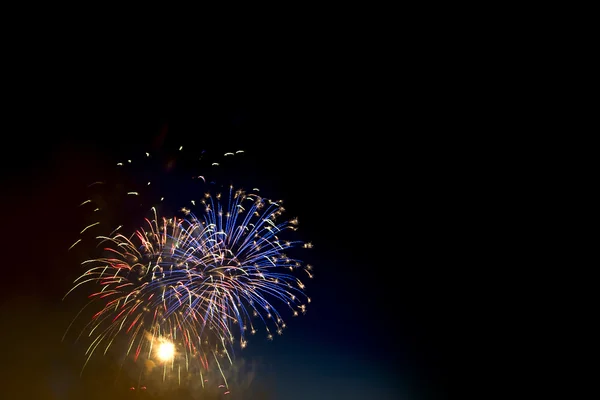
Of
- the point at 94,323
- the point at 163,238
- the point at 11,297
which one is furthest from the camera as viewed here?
the point at 94,323

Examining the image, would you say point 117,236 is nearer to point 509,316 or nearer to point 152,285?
point 152,285

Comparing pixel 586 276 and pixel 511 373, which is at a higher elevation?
pixel 586 276

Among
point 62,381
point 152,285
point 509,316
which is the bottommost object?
point 62,381

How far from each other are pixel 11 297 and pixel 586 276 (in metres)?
24.1

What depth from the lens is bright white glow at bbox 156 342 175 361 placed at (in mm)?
15225

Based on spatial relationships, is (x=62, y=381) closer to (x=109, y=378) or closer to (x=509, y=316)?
(x=109, y=378)

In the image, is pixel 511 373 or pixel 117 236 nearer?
pixel 117 236

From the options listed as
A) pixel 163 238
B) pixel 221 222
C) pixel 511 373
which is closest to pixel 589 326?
pixel 511 373

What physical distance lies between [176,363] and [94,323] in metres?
3.60

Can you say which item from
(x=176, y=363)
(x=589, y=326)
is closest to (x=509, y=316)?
(x=589, y=326)

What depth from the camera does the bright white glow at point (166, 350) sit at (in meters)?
15.2

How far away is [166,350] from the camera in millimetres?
15359

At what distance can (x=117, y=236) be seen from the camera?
13.0m

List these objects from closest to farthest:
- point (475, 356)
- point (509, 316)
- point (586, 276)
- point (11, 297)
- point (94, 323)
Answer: point (11, 297)
point (94, 323)
point (586, 276)
point (509, 316)
point (475, 356)
